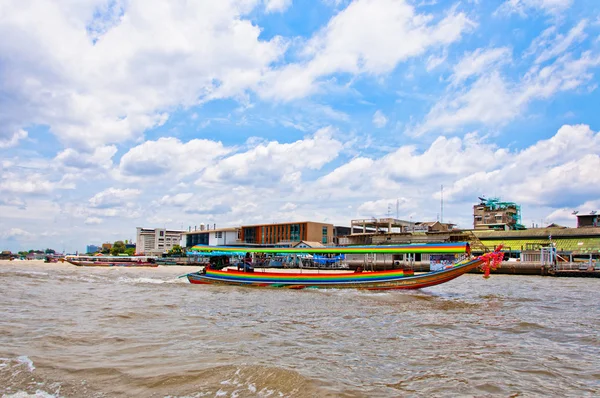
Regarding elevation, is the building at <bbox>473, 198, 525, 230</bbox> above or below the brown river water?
above

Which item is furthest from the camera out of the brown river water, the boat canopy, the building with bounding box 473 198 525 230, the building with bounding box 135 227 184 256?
the building with bounding box 135 227 184 256

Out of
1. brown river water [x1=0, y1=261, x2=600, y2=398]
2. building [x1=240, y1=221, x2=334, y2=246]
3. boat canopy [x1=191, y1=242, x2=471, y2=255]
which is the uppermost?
building [x1=240, y1=221, x2=334, y2=246]

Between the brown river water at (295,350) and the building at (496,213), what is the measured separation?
69.0 m

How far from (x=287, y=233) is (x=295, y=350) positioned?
3102 inches

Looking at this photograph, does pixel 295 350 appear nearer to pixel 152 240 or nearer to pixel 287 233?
pixel 287 233

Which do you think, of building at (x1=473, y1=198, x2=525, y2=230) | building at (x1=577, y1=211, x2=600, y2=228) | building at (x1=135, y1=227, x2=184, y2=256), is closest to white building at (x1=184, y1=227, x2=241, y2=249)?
building at (x1=135, y1=227, x2=184, y2=256)

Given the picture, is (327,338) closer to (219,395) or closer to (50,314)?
(219,395)

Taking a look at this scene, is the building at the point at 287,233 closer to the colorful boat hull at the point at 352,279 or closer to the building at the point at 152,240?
the building at the point at 152,240

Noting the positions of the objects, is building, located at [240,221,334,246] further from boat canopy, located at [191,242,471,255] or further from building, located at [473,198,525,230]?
boat canopy, located at [191,242,471,255]

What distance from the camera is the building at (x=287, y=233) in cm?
8388

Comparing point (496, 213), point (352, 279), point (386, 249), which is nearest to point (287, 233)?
point (496, 213)

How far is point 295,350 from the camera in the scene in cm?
860

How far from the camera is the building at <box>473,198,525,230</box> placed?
259 ft

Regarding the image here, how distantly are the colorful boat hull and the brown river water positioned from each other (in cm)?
519
